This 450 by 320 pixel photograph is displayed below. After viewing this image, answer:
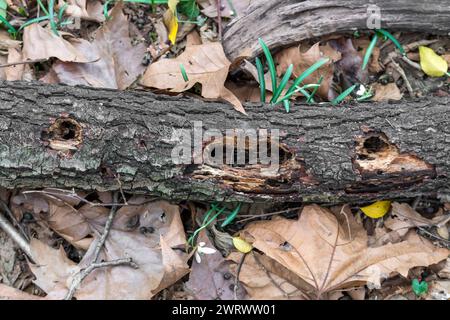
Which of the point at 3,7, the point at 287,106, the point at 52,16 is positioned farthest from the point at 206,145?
the point at 3,7

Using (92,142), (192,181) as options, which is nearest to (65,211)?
(92,142)

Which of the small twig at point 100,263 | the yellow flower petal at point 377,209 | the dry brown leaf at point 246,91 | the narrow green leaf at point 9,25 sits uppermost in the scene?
the narrow green leaf at point 9,25

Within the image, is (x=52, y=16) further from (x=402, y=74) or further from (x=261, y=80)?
(x=402, y=74)

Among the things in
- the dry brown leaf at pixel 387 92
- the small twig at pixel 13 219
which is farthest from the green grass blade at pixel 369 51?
the small twig at pixel 13 219

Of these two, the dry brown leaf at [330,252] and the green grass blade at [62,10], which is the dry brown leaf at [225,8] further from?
the dry brown leaf at [330,252]

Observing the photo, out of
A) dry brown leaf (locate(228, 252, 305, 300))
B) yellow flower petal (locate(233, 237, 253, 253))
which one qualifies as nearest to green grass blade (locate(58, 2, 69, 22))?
yellow flower petal (locate(233, 237, 253, 253))

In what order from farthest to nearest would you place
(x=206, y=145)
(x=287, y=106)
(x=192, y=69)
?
(x=192, y=69), (x=287, y=106), (x=206, y=145)
